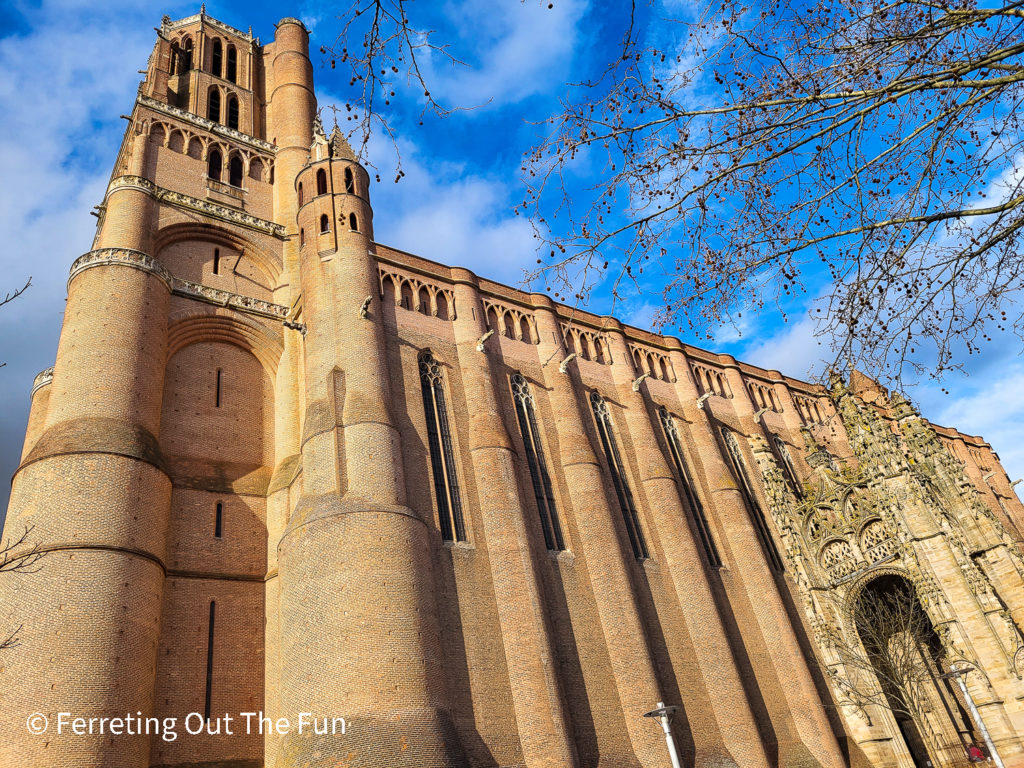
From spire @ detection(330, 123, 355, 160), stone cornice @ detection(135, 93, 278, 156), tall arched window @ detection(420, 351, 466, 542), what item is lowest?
tall arched window @ detection(420, 351, 466, 542)

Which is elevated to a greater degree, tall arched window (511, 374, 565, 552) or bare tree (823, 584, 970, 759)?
tall arched window (511, 374, 565, 552)

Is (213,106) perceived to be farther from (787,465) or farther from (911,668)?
(911,668)

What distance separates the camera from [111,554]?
551 inches

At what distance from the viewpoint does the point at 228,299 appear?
20.4 m

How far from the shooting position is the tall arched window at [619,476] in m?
21.4

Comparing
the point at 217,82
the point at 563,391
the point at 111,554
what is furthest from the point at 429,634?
the point at 217,82

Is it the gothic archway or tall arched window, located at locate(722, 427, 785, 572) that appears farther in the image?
tall arched window, located at locate(722, 427, 785, 572)

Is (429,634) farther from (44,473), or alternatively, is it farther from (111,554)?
(44,473)

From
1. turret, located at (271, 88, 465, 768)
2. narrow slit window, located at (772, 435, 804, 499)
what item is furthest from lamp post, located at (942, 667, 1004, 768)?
narrow slit window, located at (772, 435, 804, 499)

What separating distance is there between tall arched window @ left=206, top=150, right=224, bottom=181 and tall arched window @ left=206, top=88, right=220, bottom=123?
3044 millimetres

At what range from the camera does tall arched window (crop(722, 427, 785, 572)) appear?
24703 mm

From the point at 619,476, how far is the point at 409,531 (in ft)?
30.7

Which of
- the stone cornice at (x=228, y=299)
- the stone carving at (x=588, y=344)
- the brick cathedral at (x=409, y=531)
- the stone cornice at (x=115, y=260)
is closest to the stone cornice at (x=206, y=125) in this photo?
the brick cathedral at (x=409, y=531)

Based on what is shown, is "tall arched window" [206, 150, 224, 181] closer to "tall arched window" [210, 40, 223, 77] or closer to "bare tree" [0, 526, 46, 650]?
"tall arched window" [210, 40, 223, 77]
